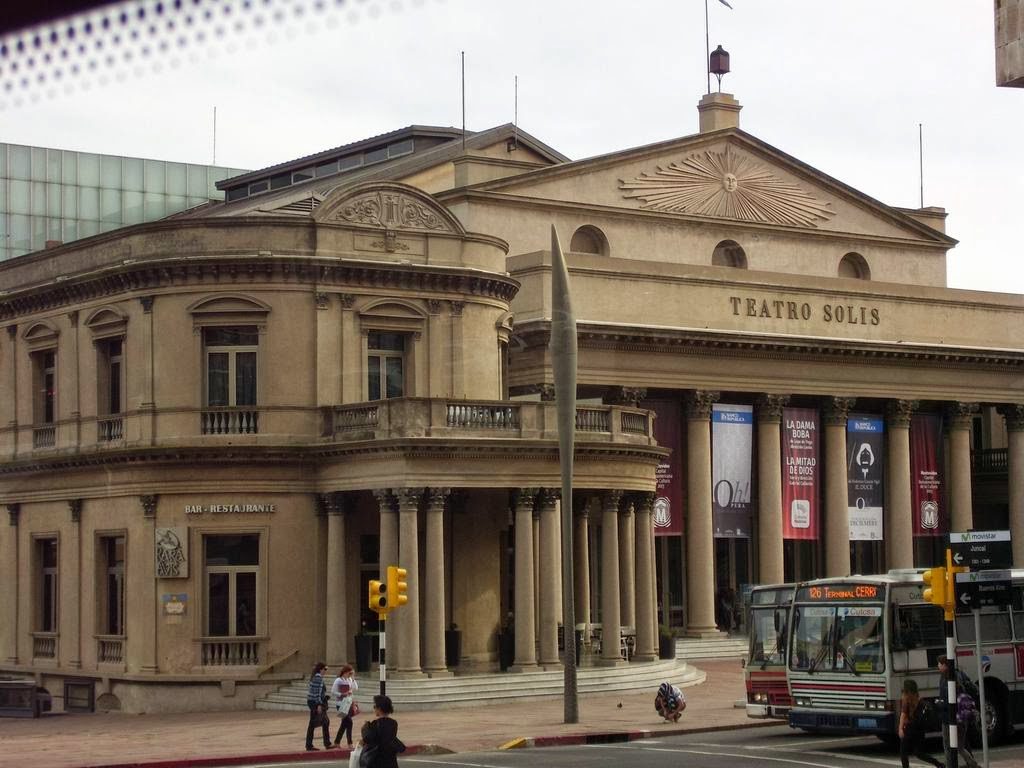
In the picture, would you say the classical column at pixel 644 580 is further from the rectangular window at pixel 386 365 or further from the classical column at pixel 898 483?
the classical column at pixel 898 483

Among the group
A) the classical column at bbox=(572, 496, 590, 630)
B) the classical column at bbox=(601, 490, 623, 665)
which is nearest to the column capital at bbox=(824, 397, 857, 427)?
the classical column at bbox=(572, 496, 590, 630)

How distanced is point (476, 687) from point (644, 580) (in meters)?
6.76

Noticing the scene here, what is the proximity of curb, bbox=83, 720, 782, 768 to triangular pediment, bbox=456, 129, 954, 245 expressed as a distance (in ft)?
83.2

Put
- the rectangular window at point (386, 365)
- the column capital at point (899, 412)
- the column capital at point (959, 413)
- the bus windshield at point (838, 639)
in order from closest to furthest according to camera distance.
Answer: the bus windshield at point (838, 639)
the rectangular window at point (386, 365)
the column capital at point (899, 412)
the column capital at point (959, 413)

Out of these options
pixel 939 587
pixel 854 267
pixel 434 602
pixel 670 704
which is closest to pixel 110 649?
pixel 434 602

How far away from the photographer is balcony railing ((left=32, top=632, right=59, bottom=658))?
143ft

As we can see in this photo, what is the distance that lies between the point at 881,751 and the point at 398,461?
47.1ft

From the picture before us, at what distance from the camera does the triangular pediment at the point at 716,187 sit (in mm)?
56281

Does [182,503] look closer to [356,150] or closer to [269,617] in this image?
[269,617]

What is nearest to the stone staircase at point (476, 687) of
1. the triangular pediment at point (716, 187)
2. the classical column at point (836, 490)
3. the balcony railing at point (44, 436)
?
the balcony railing at point (44, 436)

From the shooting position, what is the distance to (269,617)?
40.0m

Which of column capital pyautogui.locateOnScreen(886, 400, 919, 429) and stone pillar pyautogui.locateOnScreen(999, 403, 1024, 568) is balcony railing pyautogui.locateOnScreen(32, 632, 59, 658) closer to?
column capital pyautogui.locateOnScreen(886, 400, 919, 429)

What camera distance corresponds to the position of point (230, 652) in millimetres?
39656

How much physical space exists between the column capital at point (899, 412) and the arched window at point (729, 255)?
6851 millimetres
